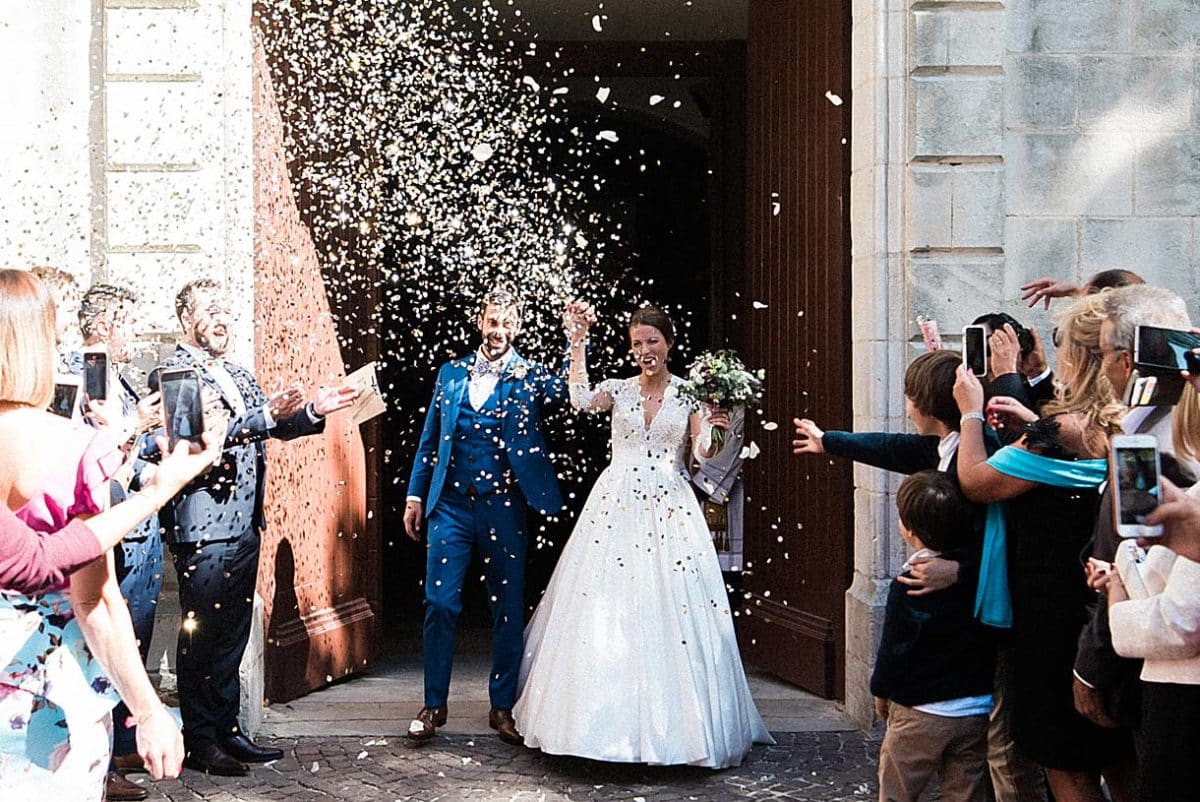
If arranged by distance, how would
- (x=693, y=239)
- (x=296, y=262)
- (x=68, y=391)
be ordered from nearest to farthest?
(x=68, y=391) < (x=296, y=262) < (x=693, y=239)

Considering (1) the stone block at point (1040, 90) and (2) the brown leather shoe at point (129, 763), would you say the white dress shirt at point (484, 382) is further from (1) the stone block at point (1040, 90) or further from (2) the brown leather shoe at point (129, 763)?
(1) the stone block at point (1040, 90)

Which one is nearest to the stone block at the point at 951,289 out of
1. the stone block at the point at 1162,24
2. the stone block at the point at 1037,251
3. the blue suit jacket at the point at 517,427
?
the stone block at the point at 1037,251

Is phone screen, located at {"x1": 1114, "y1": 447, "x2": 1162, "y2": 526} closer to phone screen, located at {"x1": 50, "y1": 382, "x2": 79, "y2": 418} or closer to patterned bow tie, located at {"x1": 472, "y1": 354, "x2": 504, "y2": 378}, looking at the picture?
phone screen, located at {"x1": 50, "y1": 382, "x2": 79, "y2": 418}

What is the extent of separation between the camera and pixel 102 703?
300 centimetres

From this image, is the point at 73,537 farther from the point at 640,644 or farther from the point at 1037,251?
the point at 1037,251

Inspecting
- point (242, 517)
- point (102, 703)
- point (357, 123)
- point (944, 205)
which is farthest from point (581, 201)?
point (102, 703)

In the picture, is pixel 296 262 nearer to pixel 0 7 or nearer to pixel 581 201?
pixel 0 7

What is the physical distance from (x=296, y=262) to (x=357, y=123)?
0.87 metres

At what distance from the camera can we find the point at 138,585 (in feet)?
17.3

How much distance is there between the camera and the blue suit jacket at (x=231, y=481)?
5340 millimetres

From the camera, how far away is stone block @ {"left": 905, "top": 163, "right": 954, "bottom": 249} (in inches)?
239

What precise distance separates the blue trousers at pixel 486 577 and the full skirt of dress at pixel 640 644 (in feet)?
0.65

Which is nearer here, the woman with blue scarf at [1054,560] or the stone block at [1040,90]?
the woman with blue scarf at [1054,560]

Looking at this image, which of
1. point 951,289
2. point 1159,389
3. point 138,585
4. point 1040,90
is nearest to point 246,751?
point 138,585
